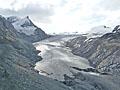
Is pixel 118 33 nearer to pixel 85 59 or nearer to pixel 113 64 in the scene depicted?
pixel 85 59

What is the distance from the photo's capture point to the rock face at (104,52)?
5545 inches

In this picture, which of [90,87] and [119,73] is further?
[119,73]

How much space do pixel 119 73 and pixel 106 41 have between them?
59.3 m

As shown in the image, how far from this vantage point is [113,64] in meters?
142

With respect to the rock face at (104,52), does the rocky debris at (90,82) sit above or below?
below

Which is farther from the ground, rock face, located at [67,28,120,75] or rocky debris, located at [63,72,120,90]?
rock face, located at [67,28,120,75]

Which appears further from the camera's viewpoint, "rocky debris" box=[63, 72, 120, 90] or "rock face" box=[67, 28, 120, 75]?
"rock face" box=[67, 28, 120, 75]

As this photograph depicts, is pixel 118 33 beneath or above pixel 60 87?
above

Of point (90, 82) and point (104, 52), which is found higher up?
point (104, 52)

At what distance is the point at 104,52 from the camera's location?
164125 millimetres

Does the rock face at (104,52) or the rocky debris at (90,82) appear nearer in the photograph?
the rocky debris at (90,82)

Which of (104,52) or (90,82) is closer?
(90,82)

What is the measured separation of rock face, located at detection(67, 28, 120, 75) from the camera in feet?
462

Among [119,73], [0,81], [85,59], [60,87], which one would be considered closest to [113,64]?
[119,73]
